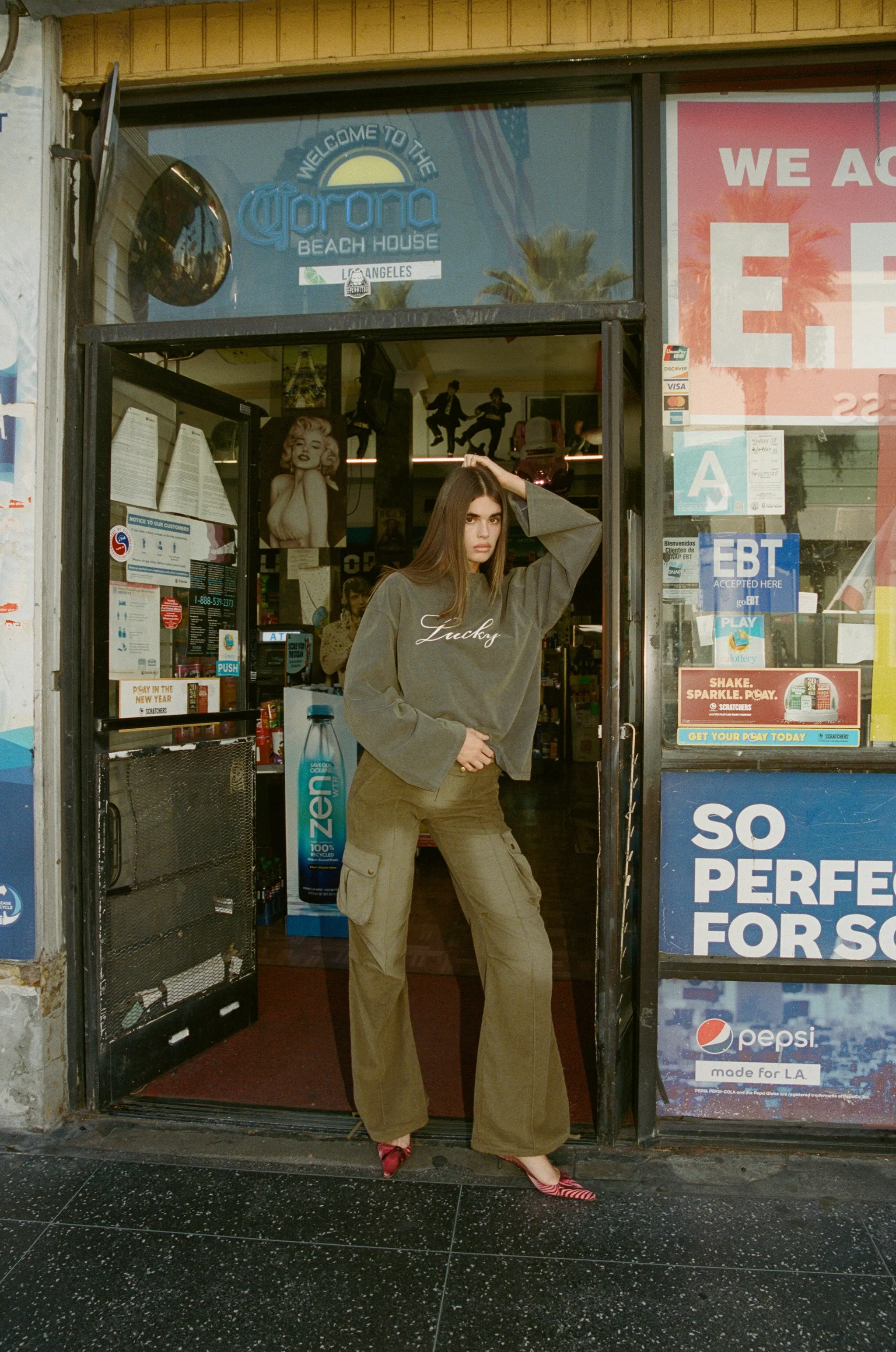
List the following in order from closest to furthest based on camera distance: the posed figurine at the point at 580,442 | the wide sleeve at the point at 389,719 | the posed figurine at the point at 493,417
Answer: the wide sleeve at the point at 389,719 → the posed figurine at the point at 493,417 → the posed figurine at the point at 580,442

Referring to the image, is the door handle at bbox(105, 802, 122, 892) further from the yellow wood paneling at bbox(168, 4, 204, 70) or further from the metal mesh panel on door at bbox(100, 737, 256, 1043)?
the yellow wood paneling at bbox(168, 4, 204, 70)

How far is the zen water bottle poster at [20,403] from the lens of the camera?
113 inches

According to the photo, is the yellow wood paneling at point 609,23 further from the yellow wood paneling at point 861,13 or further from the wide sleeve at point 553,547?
the wide sleeve at point 553,547

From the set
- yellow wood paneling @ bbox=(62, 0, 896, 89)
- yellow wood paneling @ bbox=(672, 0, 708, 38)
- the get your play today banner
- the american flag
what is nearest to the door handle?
the get your play today banner

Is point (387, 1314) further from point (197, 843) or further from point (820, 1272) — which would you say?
point (197, 843)

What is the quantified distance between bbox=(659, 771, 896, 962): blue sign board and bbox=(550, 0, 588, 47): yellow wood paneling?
2.26 meters

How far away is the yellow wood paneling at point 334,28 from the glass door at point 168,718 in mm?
1169

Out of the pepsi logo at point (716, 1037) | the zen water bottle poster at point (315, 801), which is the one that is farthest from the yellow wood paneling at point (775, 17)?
the zen water bottle poster at point (315, 801)

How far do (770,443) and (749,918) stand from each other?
1.47m

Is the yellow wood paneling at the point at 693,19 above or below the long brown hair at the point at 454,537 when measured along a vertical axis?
above

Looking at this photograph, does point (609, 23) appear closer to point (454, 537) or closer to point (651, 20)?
point (651, 20)

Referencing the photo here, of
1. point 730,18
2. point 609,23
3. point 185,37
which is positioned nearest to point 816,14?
point 730,18

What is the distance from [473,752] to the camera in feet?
7.97

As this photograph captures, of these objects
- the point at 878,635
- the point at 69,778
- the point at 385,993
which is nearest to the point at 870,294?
the point at 878,635
